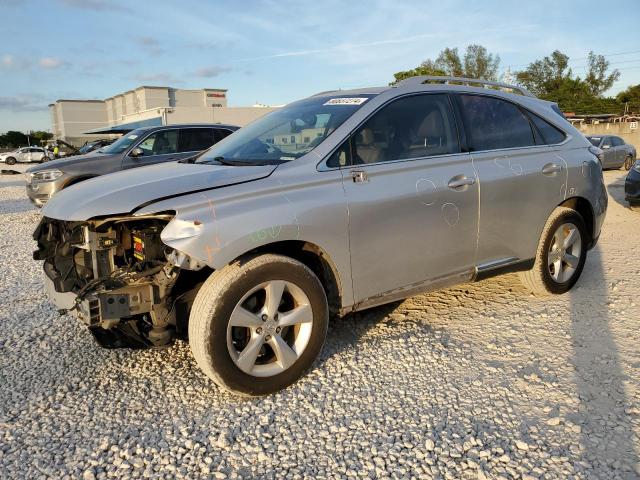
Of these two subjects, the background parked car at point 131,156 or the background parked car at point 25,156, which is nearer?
the background parked car at point 131,156

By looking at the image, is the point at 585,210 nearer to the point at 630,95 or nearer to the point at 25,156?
the point at 25,156

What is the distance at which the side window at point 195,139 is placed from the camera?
9.14 meters

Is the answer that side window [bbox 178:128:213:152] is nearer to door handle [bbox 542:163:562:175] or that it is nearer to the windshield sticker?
the windshield sticker

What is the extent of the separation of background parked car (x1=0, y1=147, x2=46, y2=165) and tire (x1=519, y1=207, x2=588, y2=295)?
4350 cm

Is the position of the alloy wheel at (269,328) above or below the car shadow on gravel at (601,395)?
above

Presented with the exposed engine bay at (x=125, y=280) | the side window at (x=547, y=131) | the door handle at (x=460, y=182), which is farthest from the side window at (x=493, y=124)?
the exposed engine bay at (x=125, y=280)

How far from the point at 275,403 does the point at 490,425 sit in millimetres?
1187

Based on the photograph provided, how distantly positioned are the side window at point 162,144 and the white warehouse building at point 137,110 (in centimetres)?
3370

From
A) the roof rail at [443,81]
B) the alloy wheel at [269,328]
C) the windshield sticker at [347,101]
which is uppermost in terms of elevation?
the roof rail at [443,81]

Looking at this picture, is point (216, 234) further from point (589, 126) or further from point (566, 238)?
point (589, 126)

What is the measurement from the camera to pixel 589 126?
37.3 m

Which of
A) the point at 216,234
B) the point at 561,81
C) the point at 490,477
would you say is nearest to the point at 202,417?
the point at 216,234

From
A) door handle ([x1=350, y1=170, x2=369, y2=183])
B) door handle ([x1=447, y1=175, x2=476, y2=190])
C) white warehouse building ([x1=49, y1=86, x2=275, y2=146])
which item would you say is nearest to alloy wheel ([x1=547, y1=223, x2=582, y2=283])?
door handle ([x1=447, y1=175, x2=476, y2=190])

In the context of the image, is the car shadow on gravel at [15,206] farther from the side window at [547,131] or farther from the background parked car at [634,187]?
the background parked car at [634,187]
